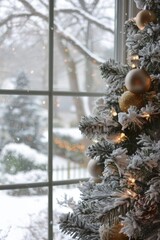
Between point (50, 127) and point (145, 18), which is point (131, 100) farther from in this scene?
point (50, 127)

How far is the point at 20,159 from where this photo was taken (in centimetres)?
176

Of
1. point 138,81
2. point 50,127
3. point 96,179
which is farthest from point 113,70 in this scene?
point 50,127

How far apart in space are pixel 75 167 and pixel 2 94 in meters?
0.55

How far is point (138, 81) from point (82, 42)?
74cm

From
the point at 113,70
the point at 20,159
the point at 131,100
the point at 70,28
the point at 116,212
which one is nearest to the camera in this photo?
the point at 116,212

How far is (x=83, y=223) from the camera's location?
138cm

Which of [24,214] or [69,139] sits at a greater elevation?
[69,139]

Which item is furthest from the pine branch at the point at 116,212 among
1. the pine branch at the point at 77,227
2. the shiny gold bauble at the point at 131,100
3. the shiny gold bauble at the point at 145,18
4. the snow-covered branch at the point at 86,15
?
the snow-covered branch at the point at 86,15

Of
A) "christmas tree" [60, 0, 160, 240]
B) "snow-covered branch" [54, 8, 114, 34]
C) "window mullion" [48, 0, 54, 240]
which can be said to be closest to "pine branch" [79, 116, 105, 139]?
"christmas tree" [60, 0, 160, 240]

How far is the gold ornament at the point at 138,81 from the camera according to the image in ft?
4.11

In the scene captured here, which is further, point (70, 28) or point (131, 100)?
point (70, 28)

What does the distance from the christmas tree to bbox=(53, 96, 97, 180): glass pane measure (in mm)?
429

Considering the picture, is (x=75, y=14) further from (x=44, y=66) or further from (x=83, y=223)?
(x=83, y=223)

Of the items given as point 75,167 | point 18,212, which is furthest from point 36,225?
point 75,167
